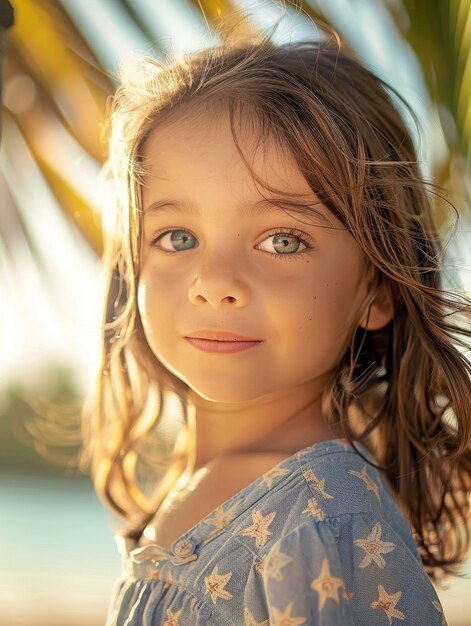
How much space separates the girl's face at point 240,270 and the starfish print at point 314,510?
0.25 meters

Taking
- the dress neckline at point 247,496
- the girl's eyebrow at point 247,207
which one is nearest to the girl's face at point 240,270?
the girl's eyebrow at point 247,207

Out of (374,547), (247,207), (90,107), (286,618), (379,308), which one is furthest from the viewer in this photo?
(90,107)

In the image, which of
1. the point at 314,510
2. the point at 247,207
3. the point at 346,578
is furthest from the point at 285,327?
the point at 346,578

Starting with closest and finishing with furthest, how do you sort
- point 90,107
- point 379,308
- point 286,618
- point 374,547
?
point 286,618
point 374,547
point 379,308
point 90,107

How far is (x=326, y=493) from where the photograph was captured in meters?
1.53

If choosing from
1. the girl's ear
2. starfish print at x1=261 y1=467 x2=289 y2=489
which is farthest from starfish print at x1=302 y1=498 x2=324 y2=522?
the girl's ear

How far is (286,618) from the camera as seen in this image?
1.37 meters

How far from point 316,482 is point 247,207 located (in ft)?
1.57

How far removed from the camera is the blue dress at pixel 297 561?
1405 mm

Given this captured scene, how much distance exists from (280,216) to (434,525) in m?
0.87

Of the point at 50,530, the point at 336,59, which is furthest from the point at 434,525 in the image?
the point at 50,530

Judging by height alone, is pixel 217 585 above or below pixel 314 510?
below

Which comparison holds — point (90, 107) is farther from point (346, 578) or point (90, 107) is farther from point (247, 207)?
point (346, 578)

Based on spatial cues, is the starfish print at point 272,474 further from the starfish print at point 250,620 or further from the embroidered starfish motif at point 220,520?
the starfish print at point 250,620
